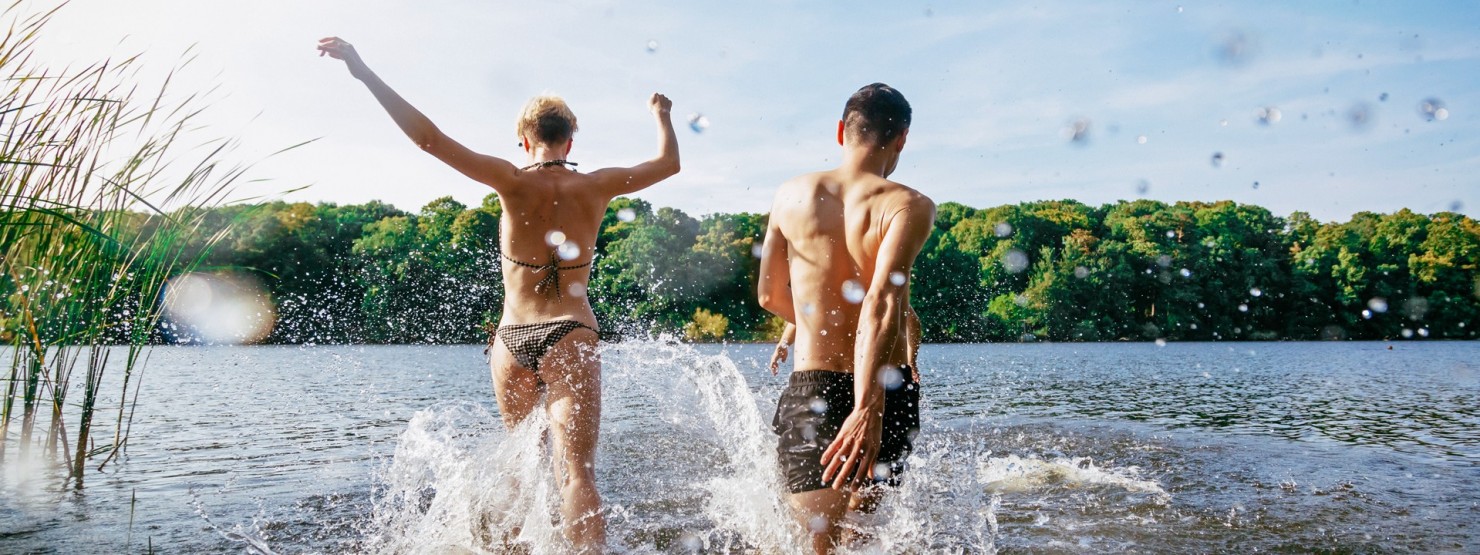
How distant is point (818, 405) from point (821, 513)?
405 mm

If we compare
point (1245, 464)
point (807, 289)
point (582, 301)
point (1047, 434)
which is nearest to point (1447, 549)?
point (1245, 464)

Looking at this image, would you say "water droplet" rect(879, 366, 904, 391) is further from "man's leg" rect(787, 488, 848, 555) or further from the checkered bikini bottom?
the checkered bikini bottom

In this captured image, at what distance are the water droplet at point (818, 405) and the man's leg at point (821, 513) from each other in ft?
0.97

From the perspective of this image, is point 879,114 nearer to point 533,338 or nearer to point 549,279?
point 549,279

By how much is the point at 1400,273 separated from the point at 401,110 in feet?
253

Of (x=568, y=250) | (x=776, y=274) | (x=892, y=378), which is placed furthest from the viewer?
(x=568, y=250)

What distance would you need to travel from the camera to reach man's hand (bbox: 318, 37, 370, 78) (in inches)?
143

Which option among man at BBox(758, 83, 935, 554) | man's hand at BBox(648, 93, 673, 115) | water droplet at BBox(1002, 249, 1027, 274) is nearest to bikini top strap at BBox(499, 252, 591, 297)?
man's hand at BBox(648, 93, 673, 115)

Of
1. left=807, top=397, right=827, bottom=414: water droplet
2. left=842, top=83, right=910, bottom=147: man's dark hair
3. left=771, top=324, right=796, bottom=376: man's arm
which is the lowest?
left=807, top=397, right=827, bottom=414: water droplet

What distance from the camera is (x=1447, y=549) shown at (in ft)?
18.0

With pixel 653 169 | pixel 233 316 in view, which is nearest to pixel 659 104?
pixel 653 169

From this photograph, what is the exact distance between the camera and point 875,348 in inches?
122

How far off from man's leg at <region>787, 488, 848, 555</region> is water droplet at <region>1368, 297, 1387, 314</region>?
251 ft

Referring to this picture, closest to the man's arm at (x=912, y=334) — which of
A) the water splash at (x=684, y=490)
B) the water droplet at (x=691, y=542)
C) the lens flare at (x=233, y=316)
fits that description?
the water splash at (x=684, y=490)
